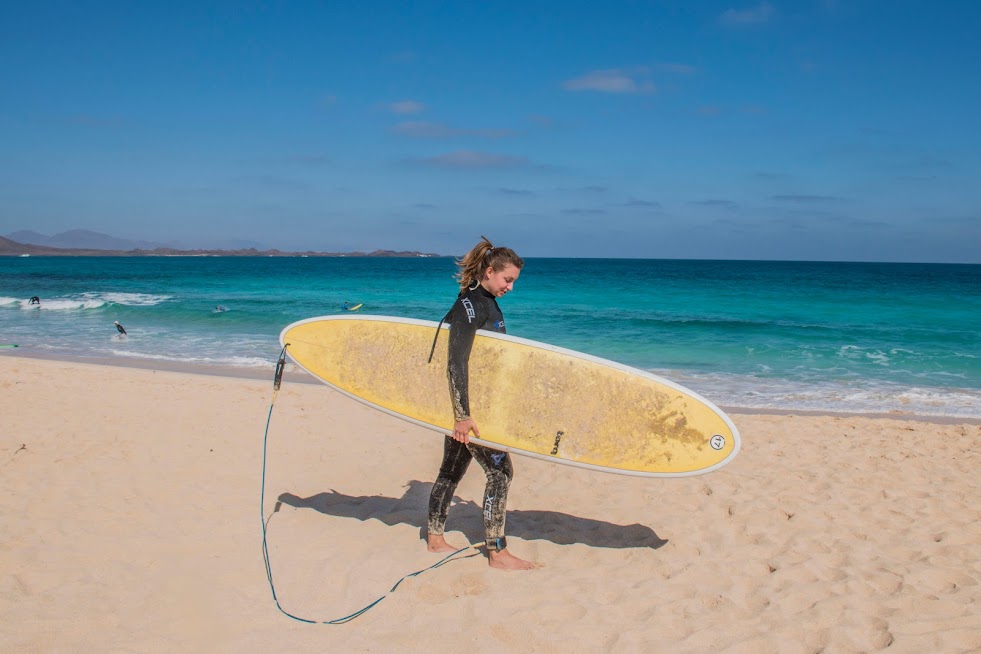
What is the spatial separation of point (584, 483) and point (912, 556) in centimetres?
205

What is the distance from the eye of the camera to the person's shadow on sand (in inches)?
143

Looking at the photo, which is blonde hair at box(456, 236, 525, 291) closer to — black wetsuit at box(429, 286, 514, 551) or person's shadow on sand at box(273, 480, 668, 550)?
black wetsuit at box(429, 286, 514, 551)

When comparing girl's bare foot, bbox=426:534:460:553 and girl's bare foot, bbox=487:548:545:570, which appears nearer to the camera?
girl's bare foot, bbox=487:548:545:570

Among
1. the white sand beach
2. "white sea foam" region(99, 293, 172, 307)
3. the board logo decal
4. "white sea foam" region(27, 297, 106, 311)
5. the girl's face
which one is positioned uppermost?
the girl's face

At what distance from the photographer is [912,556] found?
3334 millimetres

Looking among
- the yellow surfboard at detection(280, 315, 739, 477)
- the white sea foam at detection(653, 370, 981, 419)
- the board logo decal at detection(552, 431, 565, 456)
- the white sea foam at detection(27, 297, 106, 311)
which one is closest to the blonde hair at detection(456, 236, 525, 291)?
the yellow surfboard at detection(280, 315, 739, 477)

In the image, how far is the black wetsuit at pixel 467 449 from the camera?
2.93 m

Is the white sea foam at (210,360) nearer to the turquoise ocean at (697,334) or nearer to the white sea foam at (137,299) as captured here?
the turquoise ocean at (697,334)

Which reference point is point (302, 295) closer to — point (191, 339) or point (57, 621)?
point (191, 339)

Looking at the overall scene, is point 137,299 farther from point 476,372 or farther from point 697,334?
point 476,372

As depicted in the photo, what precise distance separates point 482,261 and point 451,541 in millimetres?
1674

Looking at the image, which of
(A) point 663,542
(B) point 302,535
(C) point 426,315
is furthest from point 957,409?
(C) point 426,315

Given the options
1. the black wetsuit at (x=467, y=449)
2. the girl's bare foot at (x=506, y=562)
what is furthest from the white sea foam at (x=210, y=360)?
the girl's bare foot at (x=506, y=562)

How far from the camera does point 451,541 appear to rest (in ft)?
11.6
